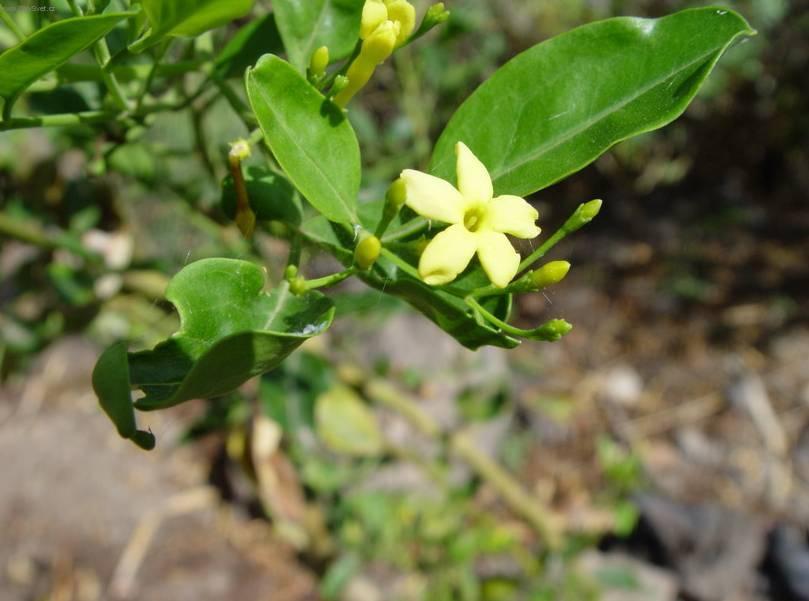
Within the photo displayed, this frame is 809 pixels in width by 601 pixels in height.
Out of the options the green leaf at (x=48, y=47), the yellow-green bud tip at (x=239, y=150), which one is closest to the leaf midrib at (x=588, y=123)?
the yellow-green bud tip at (x=239, y=150)

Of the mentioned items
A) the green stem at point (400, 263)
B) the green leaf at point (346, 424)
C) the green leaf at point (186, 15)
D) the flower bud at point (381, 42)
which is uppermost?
the green leaf at point (186, 15)

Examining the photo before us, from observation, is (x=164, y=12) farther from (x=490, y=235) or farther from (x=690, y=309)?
(x=690, y=309)

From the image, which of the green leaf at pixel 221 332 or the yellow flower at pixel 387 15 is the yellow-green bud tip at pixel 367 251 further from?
the yellow flower at pixel 387 15

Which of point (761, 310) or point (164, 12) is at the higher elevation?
point (164, 12)

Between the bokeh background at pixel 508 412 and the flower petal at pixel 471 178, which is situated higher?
the flower petal at pixel 471 178

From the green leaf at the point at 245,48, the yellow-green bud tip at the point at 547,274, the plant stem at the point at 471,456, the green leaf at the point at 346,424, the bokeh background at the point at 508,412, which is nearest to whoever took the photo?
the yellow-green bud tip at the point at 547,274

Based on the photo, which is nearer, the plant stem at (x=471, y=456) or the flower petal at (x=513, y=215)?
the flower petal at (x=513, y=215)

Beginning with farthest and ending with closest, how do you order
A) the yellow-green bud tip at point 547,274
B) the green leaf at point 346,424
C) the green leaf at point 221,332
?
the green leaf at point 346,424
the yellow-green bud tip at point 547,274
the green leaf at point 221,332

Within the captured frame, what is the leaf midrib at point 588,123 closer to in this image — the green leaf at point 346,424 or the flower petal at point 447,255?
the flower petal at point 447,255

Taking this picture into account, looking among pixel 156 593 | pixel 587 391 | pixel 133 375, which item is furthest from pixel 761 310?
pixel 133 375

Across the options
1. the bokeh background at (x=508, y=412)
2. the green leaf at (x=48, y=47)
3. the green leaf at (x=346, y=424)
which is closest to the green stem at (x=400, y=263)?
the green leaf at (x=48, y=47)
